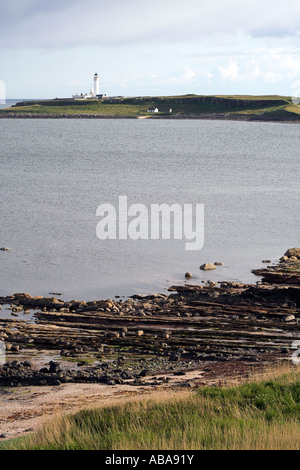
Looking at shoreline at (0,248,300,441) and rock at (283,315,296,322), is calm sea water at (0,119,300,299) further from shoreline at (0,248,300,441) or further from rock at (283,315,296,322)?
rock at (283,315,296,322)

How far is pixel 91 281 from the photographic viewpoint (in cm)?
2912

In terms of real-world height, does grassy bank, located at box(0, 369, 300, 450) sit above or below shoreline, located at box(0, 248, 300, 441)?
above

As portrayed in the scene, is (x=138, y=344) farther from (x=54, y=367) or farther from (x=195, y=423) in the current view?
(x=195, y=423)

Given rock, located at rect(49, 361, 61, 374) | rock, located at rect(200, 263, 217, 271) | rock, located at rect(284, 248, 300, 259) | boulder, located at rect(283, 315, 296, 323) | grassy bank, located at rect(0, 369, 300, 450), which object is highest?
rock, located at rect(284, 248, 300, 259)

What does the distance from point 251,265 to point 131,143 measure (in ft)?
308

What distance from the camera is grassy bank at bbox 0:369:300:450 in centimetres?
1014

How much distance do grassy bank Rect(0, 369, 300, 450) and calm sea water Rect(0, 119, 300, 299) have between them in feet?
45.2

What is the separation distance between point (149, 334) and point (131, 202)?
102 ft

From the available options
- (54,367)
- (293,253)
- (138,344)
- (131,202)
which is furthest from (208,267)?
(131,202)

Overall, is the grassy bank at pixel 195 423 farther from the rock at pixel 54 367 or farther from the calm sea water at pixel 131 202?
the calm sea water at pixel 131 202

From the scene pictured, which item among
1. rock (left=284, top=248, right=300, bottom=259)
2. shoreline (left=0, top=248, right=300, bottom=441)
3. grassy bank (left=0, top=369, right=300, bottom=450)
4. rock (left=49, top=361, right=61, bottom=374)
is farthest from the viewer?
rock (left=284, top=248, right=300, bottom=259)

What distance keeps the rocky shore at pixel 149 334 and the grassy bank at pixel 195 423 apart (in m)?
2.89

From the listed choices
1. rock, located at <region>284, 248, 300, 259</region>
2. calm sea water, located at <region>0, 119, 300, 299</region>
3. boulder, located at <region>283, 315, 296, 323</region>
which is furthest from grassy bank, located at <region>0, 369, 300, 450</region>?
rock, located at <region>284, 248, 300, 259</region>
